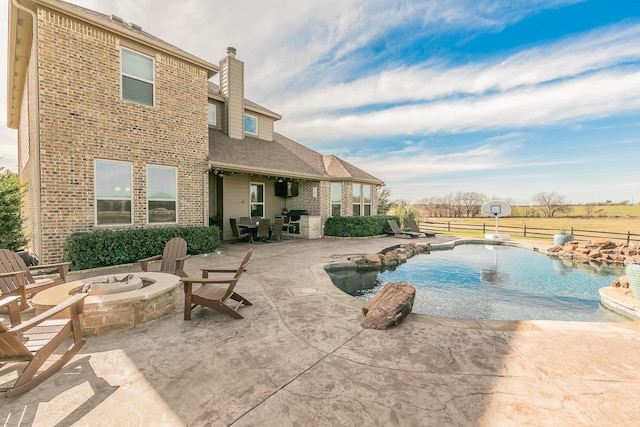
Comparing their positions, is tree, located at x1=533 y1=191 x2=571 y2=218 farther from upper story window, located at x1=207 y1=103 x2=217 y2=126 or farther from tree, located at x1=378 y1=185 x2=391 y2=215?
upper story window, located at x1=207 y1=103 x2=217 y2=126

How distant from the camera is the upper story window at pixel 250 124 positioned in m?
14.7

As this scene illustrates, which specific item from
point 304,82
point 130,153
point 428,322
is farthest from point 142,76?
point 428,322

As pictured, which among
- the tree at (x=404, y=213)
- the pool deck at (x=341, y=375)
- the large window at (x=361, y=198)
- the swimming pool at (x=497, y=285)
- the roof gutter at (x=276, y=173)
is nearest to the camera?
the pool deck at (x=341, y=375)

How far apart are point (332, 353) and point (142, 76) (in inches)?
392

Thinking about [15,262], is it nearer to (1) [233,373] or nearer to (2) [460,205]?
(1) [233,373]

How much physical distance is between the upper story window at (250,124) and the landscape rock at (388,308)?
512 inches

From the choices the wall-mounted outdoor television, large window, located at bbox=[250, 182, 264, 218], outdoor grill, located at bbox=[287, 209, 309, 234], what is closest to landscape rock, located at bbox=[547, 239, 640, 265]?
outdoor grill, located at bbox=[287, 209, 309, 234]

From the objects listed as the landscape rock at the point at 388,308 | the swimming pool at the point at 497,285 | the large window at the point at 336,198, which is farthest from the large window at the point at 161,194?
the large window at the point at 336,198

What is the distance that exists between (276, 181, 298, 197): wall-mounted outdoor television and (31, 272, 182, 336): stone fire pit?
11009 mm

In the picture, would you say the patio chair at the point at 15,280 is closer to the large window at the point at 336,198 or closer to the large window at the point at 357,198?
the large window at the point at 336,198

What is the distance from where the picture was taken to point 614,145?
79.6 ft

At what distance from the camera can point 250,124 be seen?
48.6 feet

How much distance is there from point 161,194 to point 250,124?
24.6ft

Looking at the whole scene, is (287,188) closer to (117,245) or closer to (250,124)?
(250,124)
